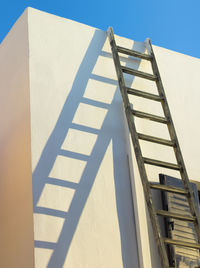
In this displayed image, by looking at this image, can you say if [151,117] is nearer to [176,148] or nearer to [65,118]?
[176,148]

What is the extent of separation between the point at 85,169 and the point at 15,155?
730mm

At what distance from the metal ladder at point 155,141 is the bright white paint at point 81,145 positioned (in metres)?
0.21

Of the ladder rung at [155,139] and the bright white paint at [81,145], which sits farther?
the ladder rung at [155,139]

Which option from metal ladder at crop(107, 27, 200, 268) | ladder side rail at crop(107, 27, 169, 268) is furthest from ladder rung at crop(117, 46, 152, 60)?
ladder side rail at crop(107, 27, 169, 268)

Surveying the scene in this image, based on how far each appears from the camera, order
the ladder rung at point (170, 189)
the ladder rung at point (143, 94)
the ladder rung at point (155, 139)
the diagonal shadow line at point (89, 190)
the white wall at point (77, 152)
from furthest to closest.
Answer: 1. the ladder rung at point (143, 94)
2. the ladder rung at point (155, 139)
3. the ladder rung at point (170, 189)
4. the white wall at point (77, 152)
5. the diagonal shadow line at point (89, 190)

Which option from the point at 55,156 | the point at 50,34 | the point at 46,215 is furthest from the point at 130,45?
the point at 46,215

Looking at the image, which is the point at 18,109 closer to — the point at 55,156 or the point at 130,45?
the point at 55,156

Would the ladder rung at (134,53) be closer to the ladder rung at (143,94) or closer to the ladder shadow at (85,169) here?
the ladder shadow at (85,169)

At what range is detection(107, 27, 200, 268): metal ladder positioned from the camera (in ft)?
16.1

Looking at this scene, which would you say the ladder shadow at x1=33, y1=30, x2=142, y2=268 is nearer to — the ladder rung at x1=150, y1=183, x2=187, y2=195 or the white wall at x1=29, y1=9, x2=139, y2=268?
the white wall at x1=29, y1=9, x2=139, y2=268

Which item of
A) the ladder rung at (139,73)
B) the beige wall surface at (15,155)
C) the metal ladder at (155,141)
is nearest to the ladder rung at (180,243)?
the metal ladder at (155,141)

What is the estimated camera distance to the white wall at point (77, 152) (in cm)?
482

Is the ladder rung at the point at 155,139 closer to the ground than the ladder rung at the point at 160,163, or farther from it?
farther from it

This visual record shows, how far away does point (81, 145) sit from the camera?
533cm
